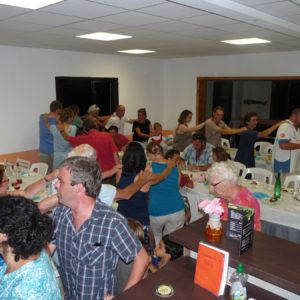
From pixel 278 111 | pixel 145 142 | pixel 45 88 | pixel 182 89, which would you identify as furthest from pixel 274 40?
pixel 45 88

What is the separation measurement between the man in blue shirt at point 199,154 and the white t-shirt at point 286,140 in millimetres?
1091

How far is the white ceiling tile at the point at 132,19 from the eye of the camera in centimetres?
329

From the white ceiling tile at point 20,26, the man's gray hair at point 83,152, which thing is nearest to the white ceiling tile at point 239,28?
the white ceiling tile at point 20,26

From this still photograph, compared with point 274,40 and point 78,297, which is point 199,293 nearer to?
point 78,297

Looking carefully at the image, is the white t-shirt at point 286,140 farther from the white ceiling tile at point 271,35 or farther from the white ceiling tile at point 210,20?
the white ceiling tile at point 210,20

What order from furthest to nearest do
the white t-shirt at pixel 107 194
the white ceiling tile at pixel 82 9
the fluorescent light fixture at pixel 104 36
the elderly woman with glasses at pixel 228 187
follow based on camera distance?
the fluorescent light fixture at pixel 104 36
the white ceiling tile at pixel 82 9
the white t-shirt at pixel 107 194
the elderly woman with glasses at pixel 228 187

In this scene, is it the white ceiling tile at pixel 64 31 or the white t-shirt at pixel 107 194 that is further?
the white ceiling tile at pixel 64 31

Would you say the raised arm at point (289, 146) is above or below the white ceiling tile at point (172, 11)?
below

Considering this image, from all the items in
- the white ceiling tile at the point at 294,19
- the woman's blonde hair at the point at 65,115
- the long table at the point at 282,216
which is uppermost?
the white ceiling tile at the point at 294,19

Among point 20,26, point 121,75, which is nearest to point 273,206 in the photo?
point 20,26

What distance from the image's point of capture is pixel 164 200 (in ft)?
11.3

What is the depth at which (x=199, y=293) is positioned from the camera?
64.8 inches

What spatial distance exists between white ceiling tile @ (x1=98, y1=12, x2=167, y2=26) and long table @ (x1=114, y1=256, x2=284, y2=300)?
100 inches

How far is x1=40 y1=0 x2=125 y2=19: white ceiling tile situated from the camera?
9.24ft
